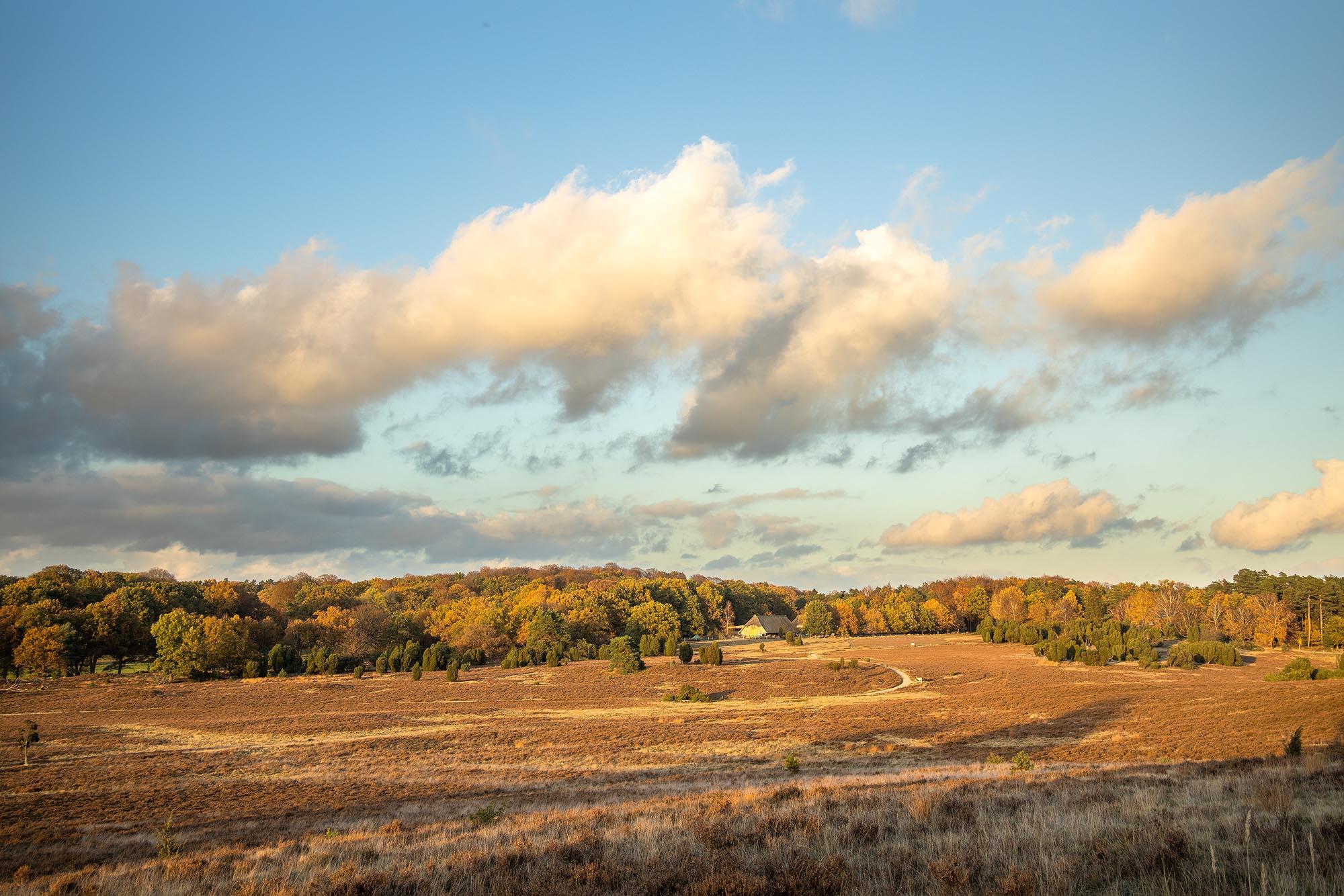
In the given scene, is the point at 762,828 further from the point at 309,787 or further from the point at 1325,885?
the point at 309,787

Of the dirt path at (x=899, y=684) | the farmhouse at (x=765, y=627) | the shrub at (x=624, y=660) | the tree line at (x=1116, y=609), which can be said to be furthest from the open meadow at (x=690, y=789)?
the farmhouse at (x=765, y=627)

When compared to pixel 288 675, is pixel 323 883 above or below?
above

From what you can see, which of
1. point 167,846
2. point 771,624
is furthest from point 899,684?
point 771,624

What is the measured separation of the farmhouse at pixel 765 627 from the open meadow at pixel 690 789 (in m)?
88.8

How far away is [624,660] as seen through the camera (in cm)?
7312

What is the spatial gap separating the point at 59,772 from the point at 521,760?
18.8m

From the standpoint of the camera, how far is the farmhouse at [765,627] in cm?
14888

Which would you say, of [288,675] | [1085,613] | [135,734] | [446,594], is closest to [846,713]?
[135,734]

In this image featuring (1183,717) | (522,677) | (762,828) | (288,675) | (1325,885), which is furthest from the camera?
(288,675)

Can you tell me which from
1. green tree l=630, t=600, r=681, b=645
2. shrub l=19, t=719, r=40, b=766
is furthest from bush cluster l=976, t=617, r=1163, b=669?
shrub l=19, t=719, r=40, b=766

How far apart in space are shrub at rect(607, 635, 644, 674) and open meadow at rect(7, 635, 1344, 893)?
10.5 m

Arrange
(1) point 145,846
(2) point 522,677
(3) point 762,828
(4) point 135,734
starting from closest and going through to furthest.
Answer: (3) point 762,828, (1) point 145,846, (4) point 135,734, (2) point 522,677

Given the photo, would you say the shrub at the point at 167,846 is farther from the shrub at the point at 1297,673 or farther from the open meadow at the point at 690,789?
the shrub at the point at 1297,673

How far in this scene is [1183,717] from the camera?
3559 centimetres
